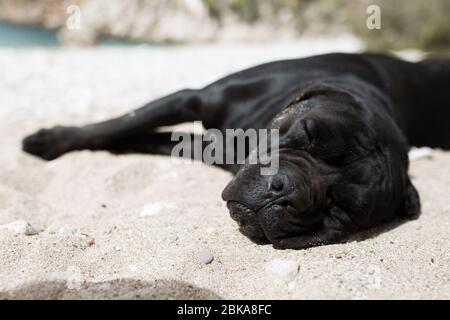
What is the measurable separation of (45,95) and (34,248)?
4072mm

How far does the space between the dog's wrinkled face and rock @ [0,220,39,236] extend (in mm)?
955

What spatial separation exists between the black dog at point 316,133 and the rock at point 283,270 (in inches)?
9.4

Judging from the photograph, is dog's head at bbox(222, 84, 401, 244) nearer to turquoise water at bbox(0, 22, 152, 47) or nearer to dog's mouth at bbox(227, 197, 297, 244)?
dog's mouth at bbox(227, 197, 297, 244)

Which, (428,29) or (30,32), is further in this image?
(30,32)

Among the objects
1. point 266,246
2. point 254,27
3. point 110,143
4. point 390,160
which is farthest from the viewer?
point 254,27

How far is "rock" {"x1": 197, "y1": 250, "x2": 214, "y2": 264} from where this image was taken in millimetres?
2639

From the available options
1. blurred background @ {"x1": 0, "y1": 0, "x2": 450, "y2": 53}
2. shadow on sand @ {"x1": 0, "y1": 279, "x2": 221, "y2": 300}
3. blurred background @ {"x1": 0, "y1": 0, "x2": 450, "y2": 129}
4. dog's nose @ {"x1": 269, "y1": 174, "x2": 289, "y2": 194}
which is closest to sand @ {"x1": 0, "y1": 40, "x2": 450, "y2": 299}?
shadow on sand @ {"x1": 0, "y1": 279, "x2": 221, "y2": 300}

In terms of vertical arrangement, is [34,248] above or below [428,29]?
above

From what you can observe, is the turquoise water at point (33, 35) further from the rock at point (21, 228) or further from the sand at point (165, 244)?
the rock at point (21, 228)

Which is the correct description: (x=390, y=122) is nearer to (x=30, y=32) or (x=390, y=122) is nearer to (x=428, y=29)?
(x=428, y=29)

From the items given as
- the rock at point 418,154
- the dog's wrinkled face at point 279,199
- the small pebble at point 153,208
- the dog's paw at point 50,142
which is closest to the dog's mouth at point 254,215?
the dog's wrinkled face at point 279,199

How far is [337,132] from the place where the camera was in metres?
2.99

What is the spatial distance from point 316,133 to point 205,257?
85cm
